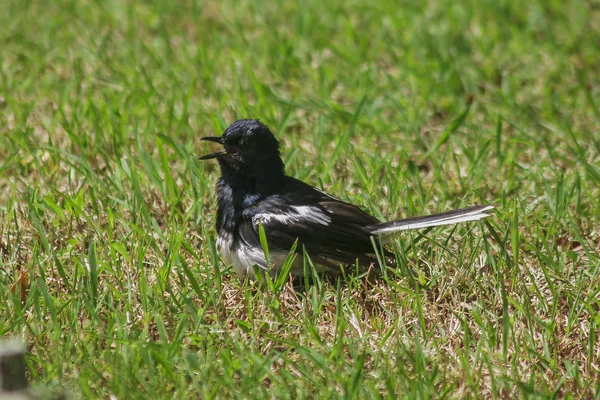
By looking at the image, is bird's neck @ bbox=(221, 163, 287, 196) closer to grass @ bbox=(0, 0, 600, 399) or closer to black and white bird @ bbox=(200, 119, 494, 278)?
black and white bird @ bbox=(200, 119, 494, 278)

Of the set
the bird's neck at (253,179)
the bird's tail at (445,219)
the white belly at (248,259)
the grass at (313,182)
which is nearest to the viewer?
the grass at (313,182)

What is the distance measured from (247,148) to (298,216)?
1.72 ft

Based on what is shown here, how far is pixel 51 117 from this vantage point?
6.38 m

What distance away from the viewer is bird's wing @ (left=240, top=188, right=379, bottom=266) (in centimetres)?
458

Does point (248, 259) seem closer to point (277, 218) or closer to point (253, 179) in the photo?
point (277, 218)

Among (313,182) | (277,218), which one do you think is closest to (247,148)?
(277,218)

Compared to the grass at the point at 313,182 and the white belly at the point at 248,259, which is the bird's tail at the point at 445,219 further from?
the white belly at the point at 248,259

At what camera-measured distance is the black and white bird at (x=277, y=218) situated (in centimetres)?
456

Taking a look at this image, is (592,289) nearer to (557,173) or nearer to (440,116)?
(557,173)

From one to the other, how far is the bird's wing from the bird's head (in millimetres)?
236

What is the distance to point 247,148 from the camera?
4.83m

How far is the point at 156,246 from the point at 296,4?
429cm

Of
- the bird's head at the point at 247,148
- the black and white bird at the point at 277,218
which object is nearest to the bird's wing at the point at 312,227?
the black and white bird at the point at 277,218

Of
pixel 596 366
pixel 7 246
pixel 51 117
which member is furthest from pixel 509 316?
pixel 51 117
